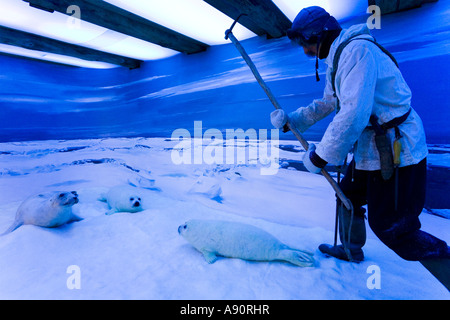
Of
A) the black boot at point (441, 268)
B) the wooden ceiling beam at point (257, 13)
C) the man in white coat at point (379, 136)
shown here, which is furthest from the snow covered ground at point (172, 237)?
the wooden ceiling beam at point (257, 13)

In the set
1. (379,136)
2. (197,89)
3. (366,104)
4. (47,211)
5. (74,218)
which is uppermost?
(197,89)

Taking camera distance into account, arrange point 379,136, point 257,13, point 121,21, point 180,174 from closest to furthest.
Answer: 1. point 379,136
2. point 257,13
3. point 121,21
4. point 180,174

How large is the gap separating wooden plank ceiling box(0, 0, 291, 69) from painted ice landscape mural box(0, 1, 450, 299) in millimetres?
398

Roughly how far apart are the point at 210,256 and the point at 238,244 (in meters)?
0.22

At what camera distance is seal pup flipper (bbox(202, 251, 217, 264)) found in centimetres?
178

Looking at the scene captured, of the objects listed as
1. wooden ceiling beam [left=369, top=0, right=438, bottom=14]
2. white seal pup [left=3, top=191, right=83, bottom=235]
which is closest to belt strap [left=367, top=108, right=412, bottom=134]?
wooden ceiling beam [left=369, top=0, right=438, bottom=14]

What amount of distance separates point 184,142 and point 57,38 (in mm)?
2268

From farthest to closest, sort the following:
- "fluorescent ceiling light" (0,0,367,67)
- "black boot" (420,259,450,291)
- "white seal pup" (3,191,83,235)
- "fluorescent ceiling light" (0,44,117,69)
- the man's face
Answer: "fluorescent ceiling light" (0,44,117,69) → "fluorescent ceiling light" (0,0,367,67) → "white seal pup" (3,191,83,235) → the man's face → "black boot" (420,259,450,291)

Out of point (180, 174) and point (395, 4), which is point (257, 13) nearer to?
point (395, 4)

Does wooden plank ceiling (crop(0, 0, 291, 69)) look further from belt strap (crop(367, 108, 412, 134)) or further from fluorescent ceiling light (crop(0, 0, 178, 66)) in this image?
belt strap (crop(367, 108, 412, 134))

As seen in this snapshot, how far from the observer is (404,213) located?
1.42 metres

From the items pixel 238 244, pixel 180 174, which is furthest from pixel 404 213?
pixel 180 174

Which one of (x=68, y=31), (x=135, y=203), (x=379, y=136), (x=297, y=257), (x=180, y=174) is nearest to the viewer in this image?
(x=379, y=136)

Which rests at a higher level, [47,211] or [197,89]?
[197,89]
